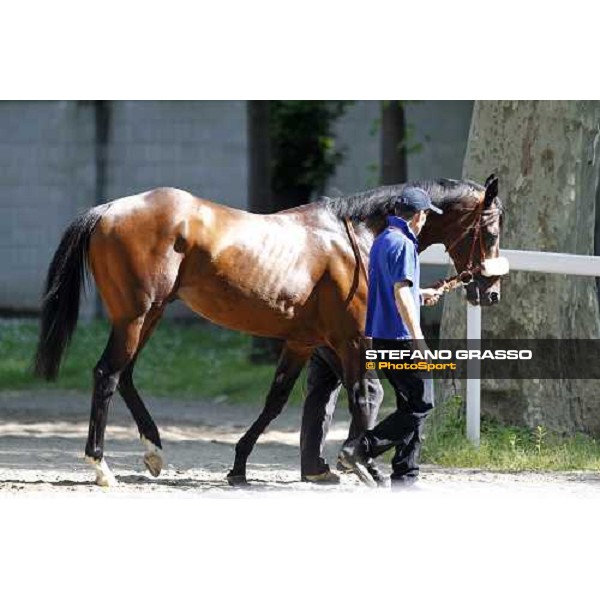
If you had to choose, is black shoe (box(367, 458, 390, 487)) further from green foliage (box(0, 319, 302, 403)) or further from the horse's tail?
green foliage (box(0, 319, 302, 403))

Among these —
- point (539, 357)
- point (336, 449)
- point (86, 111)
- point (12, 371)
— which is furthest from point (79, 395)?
point (86, 111)

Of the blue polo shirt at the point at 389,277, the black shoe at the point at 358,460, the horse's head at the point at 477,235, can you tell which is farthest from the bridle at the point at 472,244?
the black shoe at the point at 358,460

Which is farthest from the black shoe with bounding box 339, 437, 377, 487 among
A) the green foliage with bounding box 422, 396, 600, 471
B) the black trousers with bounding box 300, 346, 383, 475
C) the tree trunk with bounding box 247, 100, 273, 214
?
the tree trunk with bounding box 247, 100, 273, 214

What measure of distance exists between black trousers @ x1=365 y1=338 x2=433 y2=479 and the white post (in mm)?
1903

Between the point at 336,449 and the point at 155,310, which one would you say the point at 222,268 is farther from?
the point at 336,449

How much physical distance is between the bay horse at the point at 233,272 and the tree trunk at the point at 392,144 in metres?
7.19

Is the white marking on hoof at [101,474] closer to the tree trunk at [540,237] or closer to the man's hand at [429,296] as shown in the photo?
the man's hand at [429,296]

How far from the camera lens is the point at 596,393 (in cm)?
988

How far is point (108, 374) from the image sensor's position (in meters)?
7.72

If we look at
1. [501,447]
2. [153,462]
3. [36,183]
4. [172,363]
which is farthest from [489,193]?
[36,183]

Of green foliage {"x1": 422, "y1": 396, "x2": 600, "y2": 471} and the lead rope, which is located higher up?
the lead rope

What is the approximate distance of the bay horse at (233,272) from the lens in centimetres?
768

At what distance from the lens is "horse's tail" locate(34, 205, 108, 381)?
7.86m

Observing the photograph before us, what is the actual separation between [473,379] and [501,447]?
1.65ft
